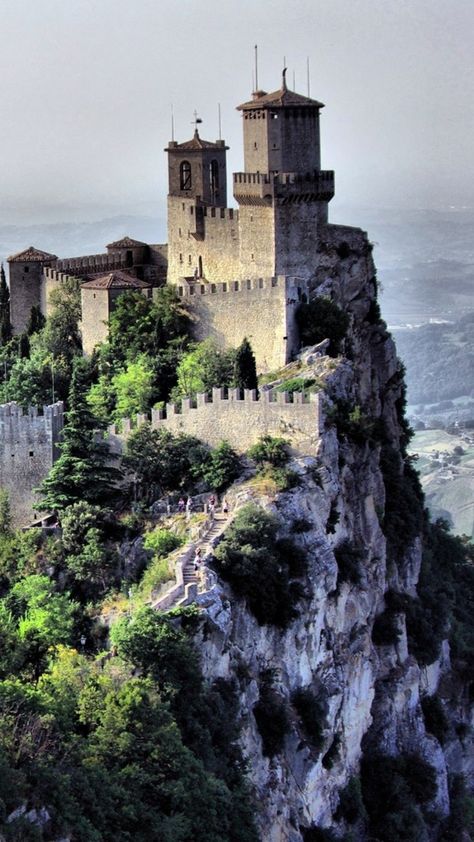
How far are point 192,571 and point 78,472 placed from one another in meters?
6.24

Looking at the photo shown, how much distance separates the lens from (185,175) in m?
58.9

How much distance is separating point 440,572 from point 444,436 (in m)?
60.8

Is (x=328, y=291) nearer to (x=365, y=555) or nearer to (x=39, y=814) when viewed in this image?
(x=365, y=555)

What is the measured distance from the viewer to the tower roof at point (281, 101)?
55.1 metres

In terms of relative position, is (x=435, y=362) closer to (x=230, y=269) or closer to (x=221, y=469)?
(x=230, y=269)

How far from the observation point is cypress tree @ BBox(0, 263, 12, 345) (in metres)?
59.2

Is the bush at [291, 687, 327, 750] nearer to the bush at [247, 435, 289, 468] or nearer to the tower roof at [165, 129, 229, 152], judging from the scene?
the bush at [247, 435, 289, 468]

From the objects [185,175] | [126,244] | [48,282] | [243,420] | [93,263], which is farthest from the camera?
[126,244]

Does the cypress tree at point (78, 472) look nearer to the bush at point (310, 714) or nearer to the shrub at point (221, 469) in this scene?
the shrub at point (221, 469)

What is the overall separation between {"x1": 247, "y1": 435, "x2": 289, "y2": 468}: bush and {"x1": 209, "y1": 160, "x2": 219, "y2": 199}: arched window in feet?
46.1

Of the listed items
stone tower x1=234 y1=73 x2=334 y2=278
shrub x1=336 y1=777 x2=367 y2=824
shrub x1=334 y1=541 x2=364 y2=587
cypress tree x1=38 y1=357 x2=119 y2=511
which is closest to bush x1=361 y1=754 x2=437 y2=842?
shrub x1=336 y1=777 x2=367 y2=824

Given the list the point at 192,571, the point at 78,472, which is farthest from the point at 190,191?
the point at 192,571

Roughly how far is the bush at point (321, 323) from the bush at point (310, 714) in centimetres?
1184

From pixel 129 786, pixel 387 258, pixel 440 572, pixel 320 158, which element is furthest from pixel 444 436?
pixel 129 786
